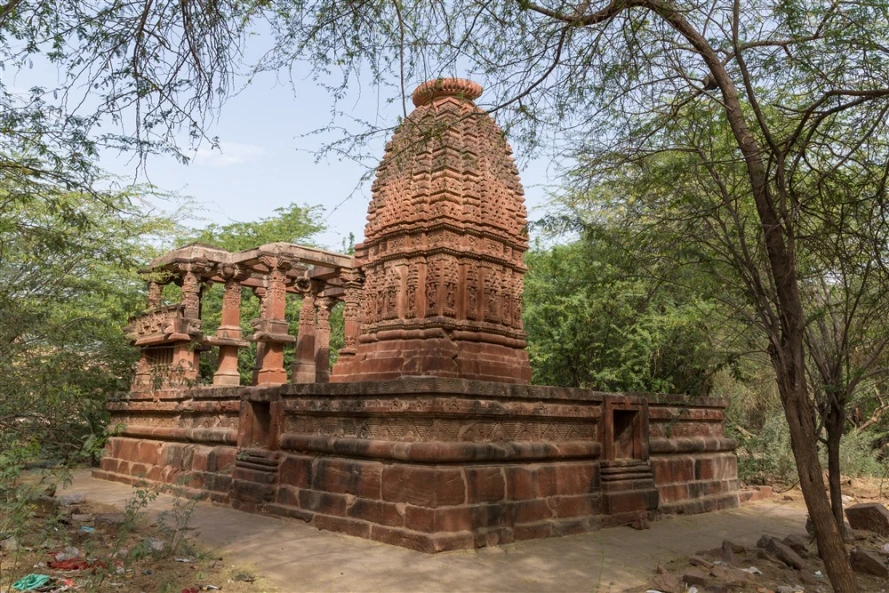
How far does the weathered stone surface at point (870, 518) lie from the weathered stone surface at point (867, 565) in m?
2.20

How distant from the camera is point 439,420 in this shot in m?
5.95

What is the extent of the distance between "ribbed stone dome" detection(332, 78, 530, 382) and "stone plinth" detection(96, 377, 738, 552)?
141 cm

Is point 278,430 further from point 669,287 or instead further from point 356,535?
point 669,287

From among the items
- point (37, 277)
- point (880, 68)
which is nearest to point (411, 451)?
point (880, 68)

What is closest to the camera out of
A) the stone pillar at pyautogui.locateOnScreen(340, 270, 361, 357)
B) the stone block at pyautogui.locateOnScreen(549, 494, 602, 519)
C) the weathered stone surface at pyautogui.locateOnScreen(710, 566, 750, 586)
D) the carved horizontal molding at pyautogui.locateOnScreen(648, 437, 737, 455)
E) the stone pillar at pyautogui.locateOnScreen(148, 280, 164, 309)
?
the weathered stone surface at pyautogui.locateOnScreen(710, 566, 750, 586)

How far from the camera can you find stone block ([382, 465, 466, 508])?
5.70 meters

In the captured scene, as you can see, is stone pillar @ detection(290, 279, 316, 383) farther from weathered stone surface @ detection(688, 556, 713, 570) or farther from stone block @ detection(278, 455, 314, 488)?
weathered stone surface @ detection(688, 556, 713, 570)

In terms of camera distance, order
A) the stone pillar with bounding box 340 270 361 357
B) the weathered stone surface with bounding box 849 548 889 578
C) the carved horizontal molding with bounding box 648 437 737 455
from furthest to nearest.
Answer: the stone pillar with bounding box 340 270 361 357 → the carved horizontal molding with bounding box 648 437 737 455 → the weathered stone surface with bounding box 849 548 889 578

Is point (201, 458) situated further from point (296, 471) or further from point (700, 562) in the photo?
point (700, 562)

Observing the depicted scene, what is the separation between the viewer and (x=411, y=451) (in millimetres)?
5871

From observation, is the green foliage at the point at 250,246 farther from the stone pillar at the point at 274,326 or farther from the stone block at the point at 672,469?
the stone block at the point at 672,469

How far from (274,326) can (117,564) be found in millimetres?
10047

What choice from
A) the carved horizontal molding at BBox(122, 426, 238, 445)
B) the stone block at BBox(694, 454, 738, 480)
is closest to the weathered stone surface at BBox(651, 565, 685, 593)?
the stone block at BBox(694, 454, 738, 480)

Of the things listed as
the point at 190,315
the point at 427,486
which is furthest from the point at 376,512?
the point at 190,315
